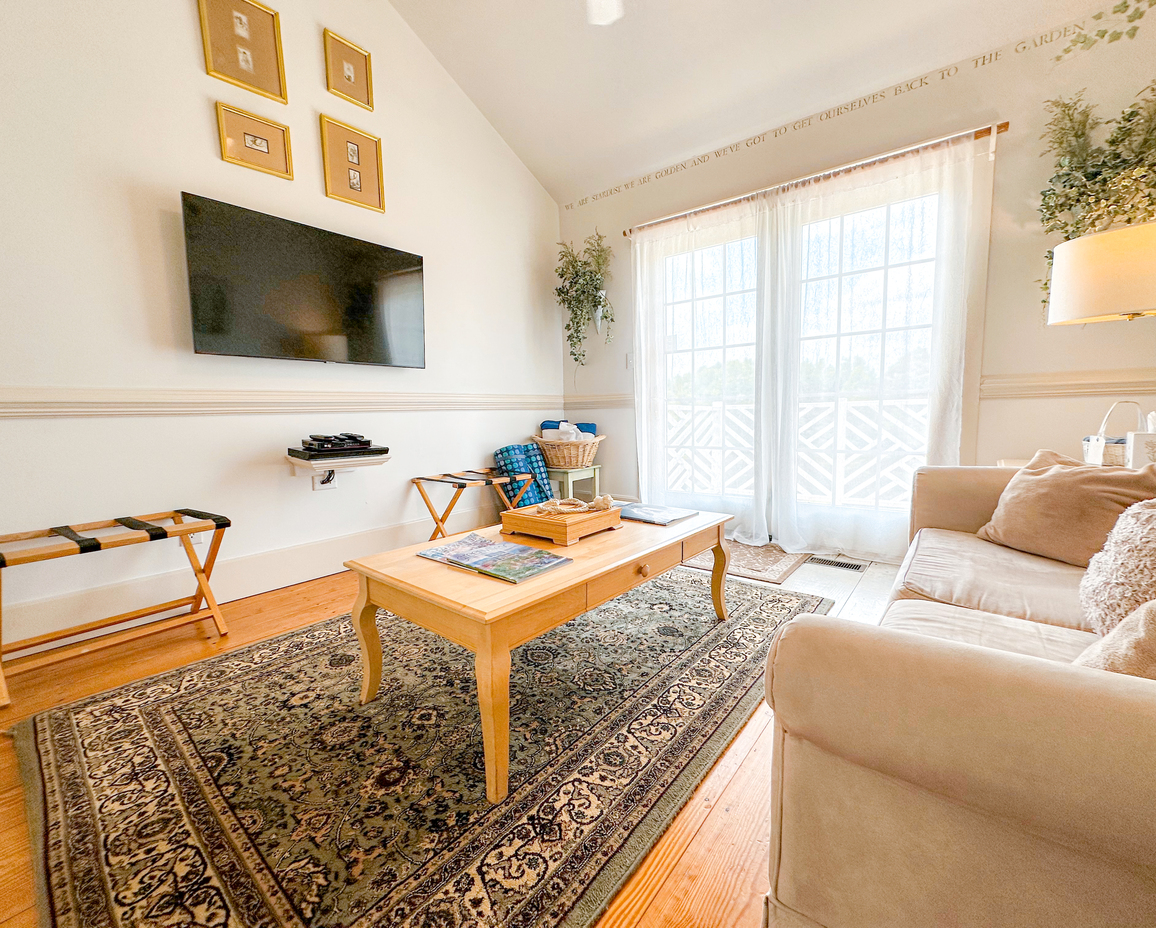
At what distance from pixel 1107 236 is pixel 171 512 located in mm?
3702

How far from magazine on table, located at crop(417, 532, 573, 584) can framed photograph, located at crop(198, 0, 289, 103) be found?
2495mm

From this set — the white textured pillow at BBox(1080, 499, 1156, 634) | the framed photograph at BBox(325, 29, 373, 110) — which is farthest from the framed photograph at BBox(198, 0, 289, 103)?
the white textured pillow at BBox(1080, 499, 1156, 634)

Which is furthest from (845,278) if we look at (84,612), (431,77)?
A: (84,612)

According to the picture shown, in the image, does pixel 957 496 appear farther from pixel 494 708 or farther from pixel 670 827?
pixel 494 708

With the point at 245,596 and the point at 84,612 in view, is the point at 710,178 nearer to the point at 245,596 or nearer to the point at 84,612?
the point at 245,596

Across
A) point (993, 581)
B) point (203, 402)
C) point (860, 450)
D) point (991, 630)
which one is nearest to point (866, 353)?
point (860, 450)

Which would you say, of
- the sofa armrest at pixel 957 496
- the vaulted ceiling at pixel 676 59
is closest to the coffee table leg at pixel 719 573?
the sofa armrest at pixel 957 496

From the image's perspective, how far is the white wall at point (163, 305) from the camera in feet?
6.02

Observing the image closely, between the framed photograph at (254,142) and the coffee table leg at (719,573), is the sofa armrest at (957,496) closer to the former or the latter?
the coffee table leg at (719,573)

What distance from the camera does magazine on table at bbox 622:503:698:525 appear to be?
1883 mm

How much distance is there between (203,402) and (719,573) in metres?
2.48

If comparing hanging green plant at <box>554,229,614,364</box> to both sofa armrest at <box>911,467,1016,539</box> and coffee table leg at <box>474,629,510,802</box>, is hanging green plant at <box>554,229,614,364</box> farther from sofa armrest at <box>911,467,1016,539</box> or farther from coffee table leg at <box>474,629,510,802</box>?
coffee table leg at <box>474,629,510,802</box>

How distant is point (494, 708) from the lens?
1.07 m

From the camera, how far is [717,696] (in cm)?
152
